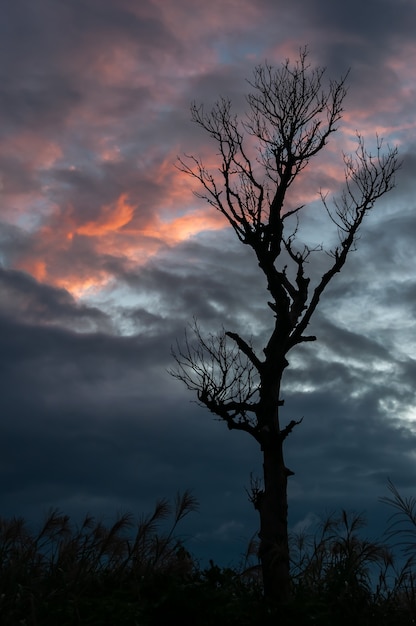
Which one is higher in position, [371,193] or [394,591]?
[371,193]

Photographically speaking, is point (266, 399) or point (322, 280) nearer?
point (266, 399)

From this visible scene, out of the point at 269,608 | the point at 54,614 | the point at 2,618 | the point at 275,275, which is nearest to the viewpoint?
the point at 2,618

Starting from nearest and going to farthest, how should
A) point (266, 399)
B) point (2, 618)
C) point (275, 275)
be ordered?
point (2, 618) < point (266, 399) < point (275, 275)

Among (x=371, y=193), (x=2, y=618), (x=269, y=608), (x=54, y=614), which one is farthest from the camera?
(x=371, y=193)

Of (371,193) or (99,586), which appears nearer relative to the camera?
(99,586)

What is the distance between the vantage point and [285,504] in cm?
1316

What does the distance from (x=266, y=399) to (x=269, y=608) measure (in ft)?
15.1

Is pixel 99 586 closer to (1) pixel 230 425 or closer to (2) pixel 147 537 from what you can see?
(2) pixel 147 537

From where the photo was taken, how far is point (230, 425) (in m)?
14.0

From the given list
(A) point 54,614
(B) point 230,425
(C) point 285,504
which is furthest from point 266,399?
(A) point 54,614

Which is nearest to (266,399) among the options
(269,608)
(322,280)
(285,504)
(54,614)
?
(285,504)

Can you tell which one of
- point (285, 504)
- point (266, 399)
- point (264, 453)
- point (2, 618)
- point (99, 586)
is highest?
point (266, 399)

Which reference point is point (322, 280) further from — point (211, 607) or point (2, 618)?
point (2, 618)

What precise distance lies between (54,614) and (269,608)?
2928 mm
